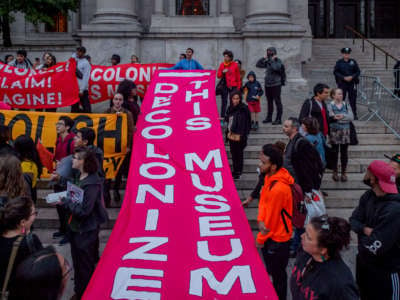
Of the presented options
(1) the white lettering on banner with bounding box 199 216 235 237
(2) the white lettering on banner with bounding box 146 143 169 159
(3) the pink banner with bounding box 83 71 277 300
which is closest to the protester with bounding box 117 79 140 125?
(3) the pink banner with bounding box 83 71 277 300

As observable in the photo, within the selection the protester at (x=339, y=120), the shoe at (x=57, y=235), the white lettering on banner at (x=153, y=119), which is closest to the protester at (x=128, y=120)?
the white lettering on banner at (x=153, y=119)

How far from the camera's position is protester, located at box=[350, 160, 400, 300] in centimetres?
361

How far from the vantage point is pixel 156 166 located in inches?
245

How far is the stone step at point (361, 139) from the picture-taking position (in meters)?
9.80

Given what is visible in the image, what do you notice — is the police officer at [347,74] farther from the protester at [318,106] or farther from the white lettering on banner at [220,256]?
the white lettering on banner at [220,256]

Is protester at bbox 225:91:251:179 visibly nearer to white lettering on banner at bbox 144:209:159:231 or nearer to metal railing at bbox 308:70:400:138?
white lettering on banner at bbox 144:209:159:231

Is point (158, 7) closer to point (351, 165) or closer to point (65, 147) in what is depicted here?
point (351, 165)

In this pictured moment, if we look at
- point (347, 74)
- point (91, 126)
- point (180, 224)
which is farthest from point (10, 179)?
point (347, 74)

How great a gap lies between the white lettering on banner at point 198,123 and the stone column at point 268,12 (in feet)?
29.9

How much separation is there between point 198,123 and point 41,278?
5.17 meters

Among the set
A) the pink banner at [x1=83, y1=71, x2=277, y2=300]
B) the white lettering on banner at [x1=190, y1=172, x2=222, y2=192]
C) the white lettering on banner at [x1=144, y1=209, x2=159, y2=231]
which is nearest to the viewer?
the pink banner at [x1=83, y1=71, x2=277, y2=300]

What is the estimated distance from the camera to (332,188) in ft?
26.9

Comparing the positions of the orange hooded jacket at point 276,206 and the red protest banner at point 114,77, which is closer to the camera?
the orange hooded jacket at point 276,206

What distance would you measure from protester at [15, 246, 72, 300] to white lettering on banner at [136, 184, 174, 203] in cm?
340
